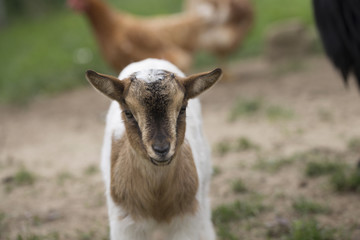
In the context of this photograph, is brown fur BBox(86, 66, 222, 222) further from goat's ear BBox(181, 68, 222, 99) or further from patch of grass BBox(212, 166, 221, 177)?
patch of grass BBox(212, 166, 221, 177)

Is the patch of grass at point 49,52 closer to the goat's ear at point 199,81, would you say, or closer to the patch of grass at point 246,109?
the patch of grass at point 246,109

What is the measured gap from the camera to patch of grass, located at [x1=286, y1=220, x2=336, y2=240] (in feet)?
13.5

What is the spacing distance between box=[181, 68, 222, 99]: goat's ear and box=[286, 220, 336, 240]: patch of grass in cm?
161

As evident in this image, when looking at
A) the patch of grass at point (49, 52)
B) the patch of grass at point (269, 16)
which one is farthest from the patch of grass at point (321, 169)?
the patch of grass at point (269, 16)

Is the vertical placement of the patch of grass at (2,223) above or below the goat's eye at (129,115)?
below

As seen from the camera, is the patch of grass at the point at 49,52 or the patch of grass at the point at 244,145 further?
the patch of grass at the point at 49,52

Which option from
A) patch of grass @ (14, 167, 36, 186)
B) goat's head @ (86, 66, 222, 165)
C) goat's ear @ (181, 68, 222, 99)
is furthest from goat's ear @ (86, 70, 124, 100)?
patch of grass @ (14, 167, 36, 186)

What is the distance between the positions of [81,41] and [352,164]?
9808mm

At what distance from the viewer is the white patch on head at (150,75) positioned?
9.93ft

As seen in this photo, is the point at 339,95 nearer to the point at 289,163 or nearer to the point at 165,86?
the point at 289,163

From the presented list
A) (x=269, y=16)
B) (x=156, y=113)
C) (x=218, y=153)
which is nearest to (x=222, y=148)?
(x=218, y=153)

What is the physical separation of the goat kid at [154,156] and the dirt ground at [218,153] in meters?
1.17

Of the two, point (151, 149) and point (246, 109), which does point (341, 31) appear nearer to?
point (151, 149)

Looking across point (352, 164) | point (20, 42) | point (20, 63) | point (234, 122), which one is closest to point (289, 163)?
point (352, 164)
